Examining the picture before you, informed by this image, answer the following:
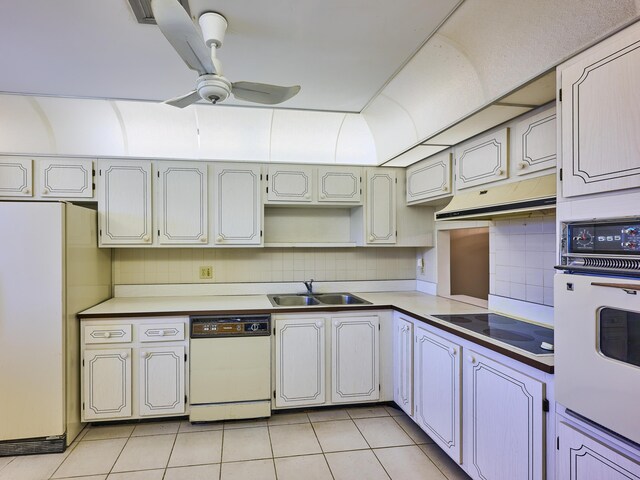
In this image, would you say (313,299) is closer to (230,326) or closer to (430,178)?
(230,326)

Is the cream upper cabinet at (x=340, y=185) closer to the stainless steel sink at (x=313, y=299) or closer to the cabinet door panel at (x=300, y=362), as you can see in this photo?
the stainless steel sink at (x=313, y=299)

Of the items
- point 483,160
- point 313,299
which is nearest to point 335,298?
point 313,299

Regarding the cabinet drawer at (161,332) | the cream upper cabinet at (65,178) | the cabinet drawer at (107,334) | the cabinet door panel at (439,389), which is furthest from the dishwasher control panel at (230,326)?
the cream upper cabinet at (65,178)

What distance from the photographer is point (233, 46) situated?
192cm

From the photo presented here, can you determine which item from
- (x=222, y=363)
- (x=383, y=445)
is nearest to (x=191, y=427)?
(x=222, y=363)

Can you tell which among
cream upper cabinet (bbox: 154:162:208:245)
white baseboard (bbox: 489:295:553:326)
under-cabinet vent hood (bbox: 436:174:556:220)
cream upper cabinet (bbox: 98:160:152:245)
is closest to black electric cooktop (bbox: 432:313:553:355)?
white baseboard (bbox: 489:295:553:326)

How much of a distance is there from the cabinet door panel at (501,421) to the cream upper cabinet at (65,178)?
9.88ft

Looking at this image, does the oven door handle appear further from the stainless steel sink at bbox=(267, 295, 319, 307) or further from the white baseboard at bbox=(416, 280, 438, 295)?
the stainless steel sink at bbox=(267, 295, 319, 307)

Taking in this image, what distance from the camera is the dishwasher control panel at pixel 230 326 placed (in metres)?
2.65

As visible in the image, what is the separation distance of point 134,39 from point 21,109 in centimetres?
163

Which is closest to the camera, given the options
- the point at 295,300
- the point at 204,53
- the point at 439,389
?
the point at 204,53

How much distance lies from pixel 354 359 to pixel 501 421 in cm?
131

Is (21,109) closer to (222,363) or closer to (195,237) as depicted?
(195,237)

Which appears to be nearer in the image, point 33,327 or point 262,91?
point 262,91
